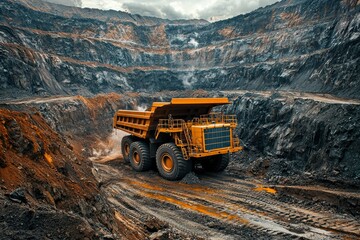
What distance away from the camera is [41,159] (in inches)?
245

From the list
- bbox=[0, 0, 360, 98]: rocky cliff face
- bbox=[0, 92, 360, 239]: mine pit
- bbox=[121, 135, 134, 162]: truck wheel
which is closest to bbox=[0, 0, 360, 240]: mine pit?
bbox=[0, 92, 360, 239]: mine pit

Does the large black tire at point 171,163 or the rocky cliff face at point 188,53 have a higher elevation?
the rocky cliff face at point 188,53

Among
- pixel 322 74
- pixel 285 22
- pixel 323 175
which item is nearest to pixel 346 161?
pixel 323 175

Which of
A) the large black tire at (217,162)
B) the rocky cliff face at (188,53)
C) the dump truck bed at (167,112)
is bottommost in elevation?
the large black tire at (217,162)

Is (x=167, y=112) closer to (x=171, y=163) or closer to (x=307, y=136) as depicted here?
(x=171, y=163)

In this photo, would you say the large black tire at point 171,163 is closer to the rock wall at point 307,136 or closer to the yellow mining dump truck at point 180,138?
the yellow mining dump truck at point 180,138

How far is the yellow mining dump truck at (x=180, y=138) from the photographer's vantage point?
11086mm

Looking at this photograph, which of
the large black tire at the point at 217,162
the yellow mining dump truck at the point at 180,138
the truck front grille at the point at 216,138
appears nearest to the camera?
the truck front grille at the point at 216,138

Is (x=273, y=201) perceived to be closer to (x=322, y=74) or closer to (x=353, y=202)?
(x=353, y=202)

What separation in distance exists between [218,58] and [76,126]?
2879 centimetres

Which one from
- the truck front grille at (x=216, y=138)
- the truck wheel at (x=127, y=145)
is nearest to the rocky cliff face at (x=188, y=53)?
the truck front grille at (x=216, y=138)

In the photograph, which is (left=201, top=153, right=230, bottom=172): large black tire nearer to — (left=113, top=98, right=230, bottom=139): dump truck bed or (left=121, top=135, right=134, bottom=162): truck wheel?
(left=113, top=98, right=230, bottom=139): dump truck bed

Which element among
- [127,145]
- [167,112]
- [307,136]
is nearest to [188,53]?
[127,145]

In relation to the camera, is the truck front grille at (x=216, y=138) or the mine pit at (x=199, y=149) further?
the truck front grille at (x=216, y=138)
